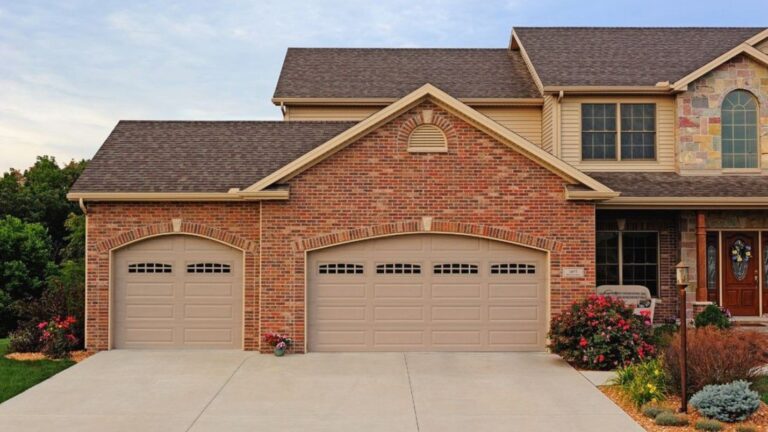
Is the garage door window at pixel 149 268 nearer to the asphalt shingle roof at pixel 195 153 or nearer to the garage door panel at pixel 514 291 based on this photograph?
the asphalt shingle roof at pixel 195 153

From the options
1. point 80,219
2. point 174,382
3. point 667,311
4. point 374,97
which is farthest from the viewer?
point 80,219

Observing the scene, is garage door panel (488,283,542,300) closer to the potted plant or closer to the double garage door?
the double garage door

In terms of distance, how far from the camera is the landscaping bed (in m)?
11.8

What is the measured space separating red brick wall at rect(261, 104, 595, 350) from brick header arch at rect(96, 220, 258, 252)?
0.77m

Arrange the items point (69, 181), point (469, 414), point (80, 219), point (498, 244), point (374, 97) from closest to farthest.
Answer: point (469, 414) < point (498, 244) < point (374, 97) < point (80, 219) < point (69, 181)

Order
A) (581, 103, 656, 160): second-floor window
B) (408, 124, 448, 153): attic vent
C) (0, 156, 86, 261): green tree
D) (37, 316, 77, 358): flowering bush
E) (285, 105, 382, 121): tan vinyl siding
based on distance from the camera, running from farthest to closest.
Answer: (0, 156, 86, 261): green tree < (285, 105, 382, 121): tan vinyl siding < (581, 103, 656, 160): second-floor window < (408, 124, 448, 153): attic vent < (37, 316, 77, 358): flowering bush

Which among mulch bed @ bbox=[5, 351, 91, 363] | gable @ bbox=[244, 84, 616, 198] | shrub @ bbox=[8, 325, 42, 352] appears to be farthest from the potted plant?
shrub @ bbox=[8, 325, 42, 352]

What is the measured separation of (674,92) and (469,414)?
39.5ft

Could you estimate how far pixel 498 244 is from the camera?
15.1m

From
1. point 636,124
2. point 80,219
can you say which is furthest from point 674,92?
point 80,219

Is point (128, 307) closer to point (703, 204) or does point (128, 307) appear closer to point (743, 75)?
Result: point (703, 204)

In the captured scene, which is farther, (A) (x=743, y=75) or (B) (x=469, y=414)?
(A) (x=743, y=75)

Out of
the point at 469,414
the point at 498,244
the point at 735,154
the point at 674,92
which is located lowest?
the point at 469,414

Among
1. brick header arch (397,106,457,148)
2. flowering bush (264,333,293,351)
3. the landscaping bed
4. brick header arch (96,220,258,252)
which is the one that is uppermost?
brick header arch (397,106,457,148)
